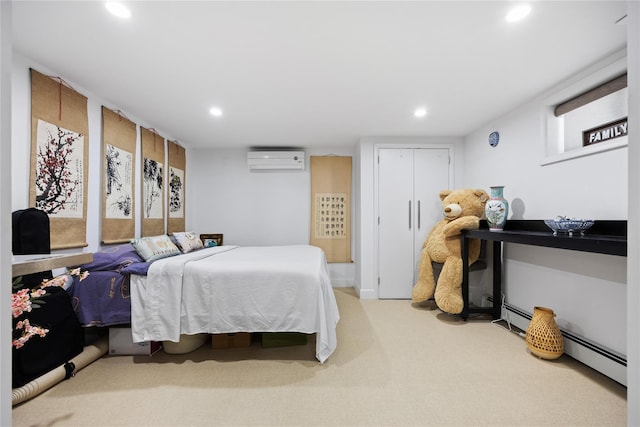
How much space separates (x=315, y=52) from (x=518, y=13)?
4.00ft

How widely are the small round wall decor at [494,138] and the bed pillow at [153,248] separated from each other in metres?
3.95

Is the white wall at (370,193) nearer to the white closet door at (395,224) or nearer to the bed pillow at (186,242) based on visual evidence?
the white closet door at (395,224)

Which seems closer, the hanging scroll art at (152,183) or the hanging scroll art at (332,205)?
the hanging scroll art at (152,183)

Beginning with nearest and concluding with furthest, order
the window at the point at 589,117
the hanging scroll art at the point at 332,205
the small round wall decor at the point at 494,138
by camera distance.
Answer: the window at the point at 589,117, the small round wall decor at the point at 494,138, the hanging scroll art at the point at 332,205

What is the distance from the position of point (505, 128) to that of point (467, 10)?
2.03 m

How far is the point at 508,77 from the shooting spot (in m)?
2.20

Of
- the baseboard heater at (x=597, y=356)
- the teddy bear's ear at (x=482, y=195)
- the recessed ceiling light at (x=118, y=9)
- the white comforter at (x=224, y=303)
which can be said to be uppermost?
the recessed ceiling light at (x=118, y=9)

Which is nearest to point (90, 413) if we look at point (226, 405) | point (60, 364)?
point (60, 364)

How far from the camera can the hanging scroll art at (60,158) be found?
1.99 meters

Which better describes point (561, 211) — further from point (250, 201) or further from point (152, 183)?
point (152, 183)

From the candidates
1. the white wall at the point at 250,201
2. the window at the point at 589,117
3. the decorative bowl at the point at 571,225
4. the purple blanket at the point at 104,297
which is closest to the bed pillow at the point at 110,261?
the purple blanket at the point at 104,297

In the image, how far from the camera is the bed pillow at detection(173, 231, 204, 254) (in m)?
3.22

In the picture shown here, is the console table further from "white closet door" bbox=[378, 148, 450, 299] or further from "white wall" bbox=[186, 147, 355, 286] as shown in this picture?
"white wall" bbox=[186, 147, 355, 286]

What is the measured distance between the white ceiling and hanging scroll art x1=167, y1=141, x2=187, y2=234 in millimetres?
928
